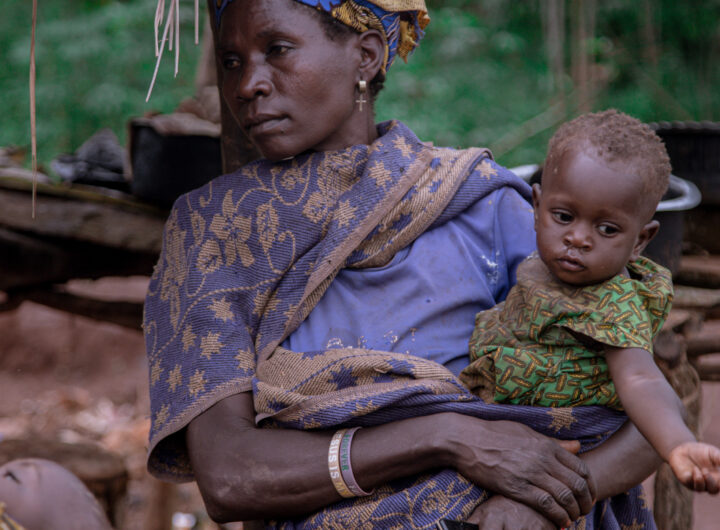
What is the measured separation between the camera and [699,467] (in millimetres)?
1397

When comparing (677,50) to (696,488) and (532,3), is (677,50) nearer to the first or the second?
(532,3)

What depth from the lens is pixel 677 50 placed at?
8.73 meters

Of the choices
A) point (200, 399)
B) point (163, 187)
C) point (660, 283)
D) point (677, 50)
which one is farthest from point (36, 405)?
point (677, 50)

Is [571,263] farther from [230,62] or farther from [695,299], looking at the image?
[695,299]

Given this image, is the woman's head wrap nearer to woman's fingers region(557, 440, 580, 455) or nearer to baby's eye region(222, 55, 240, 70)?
baby's eye region(222, 55, 240, 70)

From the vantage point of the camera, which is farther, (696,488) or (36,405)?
Answer: (36,405)

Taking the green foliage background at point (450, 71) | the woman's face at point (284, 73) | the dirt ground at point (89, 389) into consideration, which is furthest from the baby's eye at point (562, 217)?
the green foliage background at point (450, 71)

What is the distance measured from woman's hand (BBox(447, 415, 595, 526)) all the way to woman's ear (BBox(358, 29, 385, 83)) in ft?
2.96

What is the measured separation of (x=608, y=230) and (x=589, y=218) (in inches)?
2.0

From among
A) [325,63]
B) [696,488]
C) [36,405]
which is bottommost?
[36,405]

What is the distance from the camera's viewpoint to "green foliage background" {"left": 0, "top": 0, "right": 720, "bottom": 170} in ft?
26.3

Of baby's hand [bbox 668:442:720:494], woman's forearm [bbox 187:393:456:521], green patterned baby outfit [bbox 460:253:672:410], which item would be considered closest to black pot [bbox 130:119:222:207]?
woman's forearm [bbox 187:393:456:521]

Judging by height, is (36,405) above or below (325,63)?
below

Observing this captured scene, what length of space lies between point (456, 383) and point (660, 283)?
47 cm
